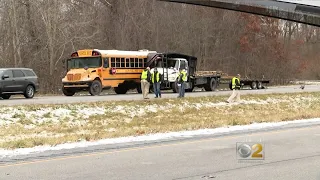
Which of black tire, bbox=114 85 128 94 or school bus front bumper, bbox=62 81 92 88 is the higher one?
school bus front bumper, bbox=62 81 92 88

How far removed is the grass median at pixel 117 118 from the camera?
14.8 m

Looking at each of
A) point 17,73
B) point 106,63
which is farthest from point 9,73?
point 106,63

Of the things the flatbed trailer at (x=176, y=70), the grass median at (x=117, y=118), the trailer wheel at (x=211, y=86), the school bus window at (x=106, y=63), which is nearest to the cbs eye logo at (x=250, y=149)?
the grass median at (x=117, y=118)

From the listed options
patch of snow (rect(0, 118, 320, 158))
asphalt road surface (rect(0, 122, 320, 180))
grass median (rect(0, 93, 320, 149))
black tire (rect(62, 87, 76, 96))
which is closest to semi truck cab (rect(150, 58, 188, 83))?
black tire (rect(62, 87, 76, 96))

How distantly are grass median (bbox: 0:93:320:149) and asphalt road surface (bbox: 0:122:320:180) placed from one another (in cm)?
284

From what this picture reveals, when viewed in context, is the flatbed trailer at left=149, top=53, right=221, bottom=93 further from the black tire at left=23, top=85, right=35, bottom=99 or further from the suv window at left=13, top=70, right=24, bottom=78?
the suv window at left=13, top=70, right=24, bottom=78

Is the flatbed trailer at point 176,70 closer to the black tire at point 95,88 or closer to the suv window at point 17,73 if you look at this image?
the black tire at point 95,88

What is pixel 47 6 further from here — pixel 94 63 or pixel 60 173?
pixel 60 173

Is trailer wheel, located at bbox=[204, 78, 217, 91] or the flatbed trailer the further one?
trailer wheel, located at bbox=[204, 78, 217, 91]

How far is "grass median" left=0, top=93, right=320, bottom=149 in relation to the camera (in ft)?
48.5

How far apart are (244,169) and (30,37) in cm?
3479

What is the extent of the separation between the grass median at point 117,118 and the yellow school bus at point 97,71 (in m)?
8.18

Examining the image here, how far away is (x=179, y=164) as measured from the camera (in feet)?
31.2

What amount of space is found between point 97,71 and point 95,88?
1.26 meters
